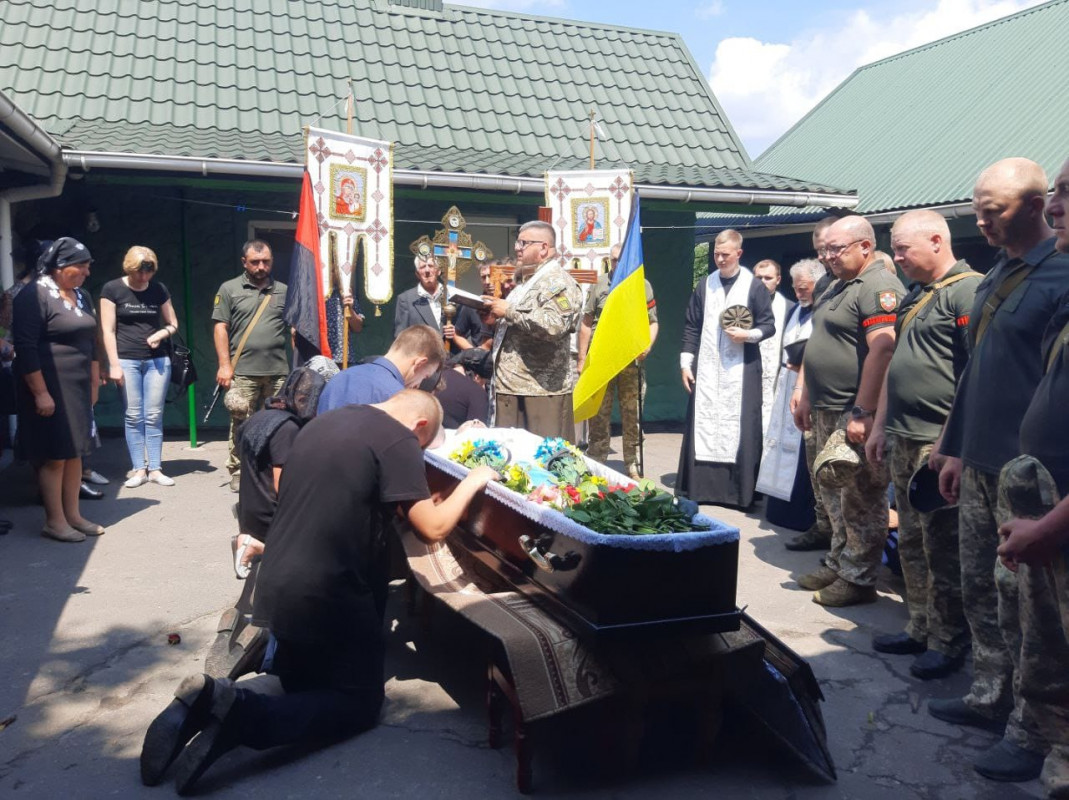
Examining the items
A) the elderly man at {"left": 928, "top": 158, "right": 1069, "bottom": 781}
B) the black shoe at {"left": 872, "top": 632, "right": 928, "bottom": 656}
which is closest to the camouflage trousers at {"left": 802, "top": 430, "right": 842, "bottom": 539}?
the black shoe at {"left": 872, "top": 632, "right": 928, "bottom": 656}

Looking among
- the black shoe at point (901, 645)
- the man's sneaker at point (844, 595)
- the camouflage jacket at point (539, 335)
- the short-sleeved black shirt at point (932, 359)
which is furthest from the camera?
the camouflage jacket at point (539, 335)

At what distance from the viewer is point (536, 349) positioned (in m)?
5.96

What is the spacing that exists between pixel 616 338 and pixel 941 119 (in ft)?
32.3

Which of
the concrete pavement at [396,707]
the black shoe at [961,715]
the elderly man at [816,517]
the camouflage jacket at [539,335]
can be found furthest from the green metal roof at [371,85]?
the black shoe at [961,715]

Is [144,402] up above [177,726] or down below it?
above

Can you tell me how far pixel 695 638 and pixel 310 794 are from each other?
1.41m

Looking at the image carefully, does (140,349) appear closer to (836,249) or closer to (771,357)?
(771,357)

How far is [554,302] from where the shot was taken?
5.70 meters

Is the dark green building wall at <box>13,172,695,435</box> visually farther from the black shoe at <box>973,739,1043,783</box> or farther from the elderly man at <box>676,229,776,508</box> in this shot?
the black shoe at <box>973,739,1043,783</box>

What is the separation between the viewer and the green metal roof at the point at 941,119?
36.7 ft

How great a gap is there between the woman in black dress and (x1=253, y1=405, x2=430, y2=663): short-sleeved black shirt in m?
3.14

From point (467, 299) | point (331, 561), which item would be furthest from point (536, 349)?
point (331, 561)

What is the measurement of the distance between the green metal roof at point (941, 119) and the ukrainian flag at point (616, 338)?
617 centimetres

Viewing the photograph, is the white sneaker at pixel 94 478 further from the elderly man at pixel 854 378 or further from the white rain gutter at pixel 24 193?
the elderly man at pixel 854 378
